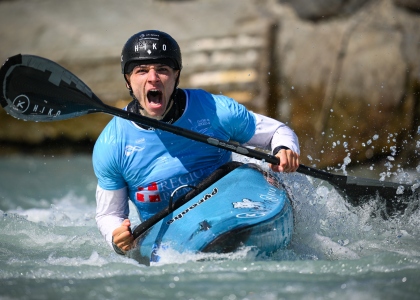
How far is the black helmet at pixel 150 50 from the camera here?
373cm

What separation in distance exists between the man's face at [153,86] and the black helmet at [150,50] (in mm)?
43

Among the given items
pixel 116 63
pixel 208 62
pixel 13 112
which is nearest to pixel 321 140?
pixel 208 62

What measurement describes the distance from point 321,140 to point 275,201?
13.2 ft

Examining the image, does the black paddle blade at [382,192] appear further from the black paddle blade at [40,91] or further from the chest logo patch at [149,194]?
the black paddle blade at [40,91]

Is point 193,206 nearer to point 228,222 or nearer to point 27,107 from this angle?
point 228,222

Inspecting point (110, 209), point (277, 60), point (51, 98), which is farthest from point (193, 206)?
point (277, 60)

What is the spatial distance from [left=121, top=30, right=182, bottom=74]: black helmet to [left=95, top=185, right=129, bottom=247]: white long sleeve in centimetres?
72

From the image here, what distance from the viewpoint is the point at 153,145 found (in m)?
3.78

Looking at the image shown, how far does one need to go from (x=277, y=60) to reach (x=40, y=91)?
4546mm

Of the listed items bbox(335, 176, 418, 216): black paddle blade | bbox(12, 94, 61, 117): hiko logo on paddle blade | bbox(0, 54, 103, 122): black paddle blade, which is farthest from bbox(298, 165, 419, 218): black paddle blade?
bbox(12, 94, 61, 117): hiko logo on paddle blade

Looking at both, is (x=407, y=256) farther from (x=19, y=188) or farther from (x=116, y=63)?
(x=116, y=63)

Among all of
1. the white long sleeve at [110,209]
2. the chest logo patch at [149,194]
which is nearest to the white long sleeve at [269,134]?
the chest logo patch at [149,194]

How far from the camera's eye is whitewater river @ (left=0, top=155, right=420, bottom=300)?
9.91 feet

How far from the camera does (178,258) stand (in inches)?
134
